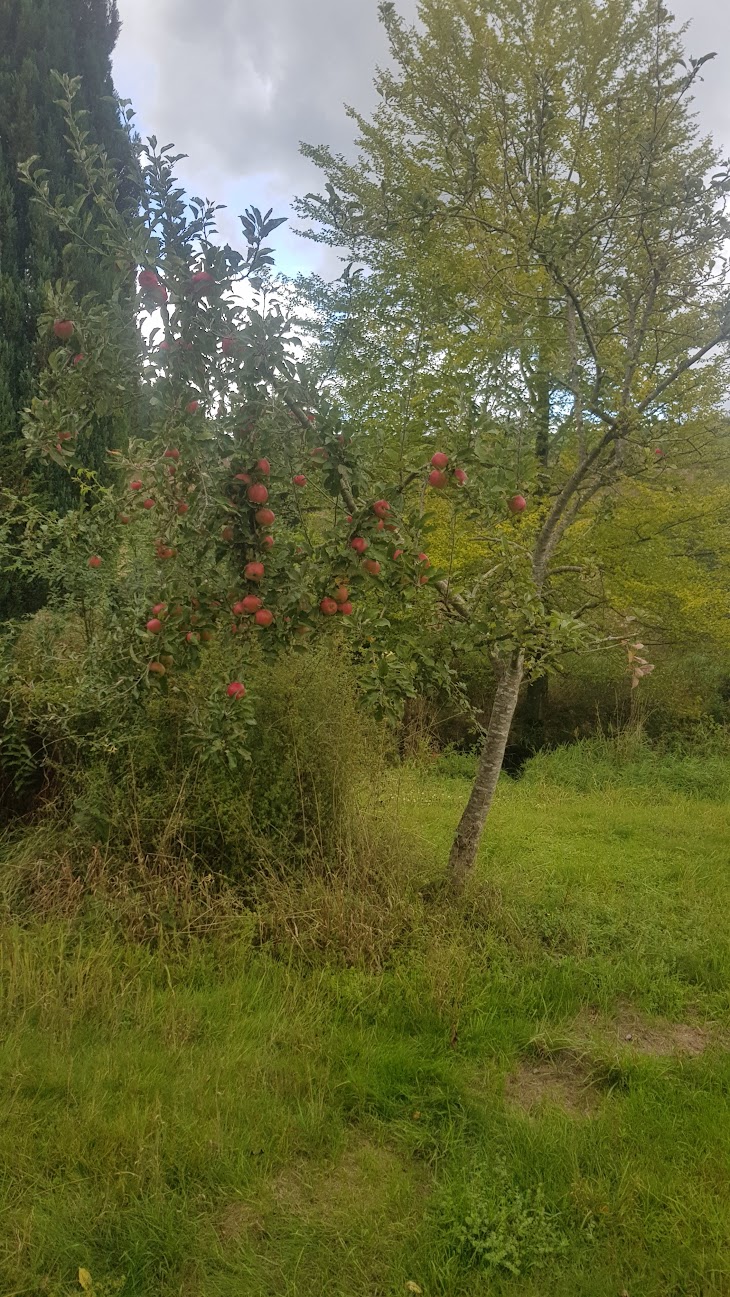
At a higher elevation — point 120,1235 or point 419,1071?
point 419,1071

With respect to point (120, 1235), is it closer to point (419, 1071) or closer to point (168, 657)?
point (419, 1071)

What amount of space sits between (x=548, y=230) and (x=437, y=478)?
1968 millimetres

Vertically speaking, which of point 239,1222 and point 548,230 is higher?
point 548,230

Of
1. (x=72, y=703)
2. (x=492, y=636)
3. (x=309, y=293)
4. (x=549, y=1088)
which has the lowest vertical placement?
(x=549, y=1088)

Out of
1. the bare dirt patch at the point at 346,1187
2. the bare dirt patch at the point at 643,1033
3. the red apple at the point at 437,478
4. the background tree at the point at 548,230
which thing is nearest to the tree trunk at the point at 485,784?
the background tree at the point at 548,230

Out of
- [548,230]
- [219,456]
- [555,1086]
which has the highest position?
[548,230]

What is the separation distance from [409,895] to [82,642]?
2479 mm

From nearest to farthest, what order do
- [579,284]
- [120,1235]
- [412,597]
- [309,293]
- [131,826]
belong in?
[120,1235] < [412,597] < [131,826] < [579,284] < [309,293]

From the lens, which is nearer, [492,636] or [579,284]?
[492,636]

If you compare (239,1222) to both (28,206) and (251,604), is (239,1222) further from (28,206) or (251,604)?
(28,206)

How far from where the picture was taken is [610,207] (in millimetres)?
4223

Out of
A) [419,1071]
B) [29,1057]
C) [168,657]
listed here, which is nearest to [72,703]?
[168,657]

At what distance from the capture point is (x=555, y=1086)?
2848mm

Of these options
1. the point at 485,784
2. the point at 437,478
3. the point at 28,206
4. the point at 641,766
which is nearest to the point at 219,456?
the point at 437,478
